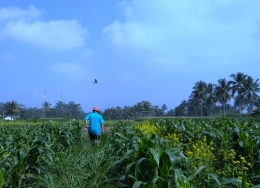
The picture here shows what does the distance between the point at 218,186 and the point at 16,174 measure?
3.30 meters

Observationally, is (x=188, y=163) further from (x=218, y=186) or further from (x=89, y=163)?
(x=89, y=163)

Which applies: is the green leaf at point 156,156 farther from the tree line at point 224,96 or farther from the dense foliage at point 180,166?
the tree line at point 224,96

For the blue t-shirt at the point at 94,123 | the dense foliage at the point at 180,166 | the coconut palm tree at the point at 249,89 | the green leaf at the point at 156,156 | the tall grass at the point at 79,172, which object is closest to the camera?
the dense foliage at the point at 180,166

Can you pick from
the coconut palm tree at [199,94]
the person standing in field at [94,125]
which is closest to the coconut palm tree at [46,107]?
the coconut palm tree at [199,94]

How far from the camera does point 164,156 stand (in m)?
4.00

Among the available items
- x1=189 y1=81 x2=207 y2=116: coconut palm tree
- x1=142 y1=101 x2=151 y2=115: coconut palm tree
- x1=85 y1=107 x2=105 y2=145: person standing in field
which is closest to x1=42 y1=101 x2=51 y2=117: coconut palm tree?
x1=142 y1=101 x2=151 y2=115: coconut palm tree

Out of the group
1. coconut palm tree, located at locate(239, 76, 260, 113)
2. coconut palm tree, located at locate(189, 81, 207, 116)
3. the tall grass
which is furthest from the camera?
coconut palm tree, located at locate(189, 81, 207, 116)

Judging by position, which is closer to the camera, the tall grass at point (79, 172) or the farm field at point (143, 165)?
the farm field at point (143, 165)

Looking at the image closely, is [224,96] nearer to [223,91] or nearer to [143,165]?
[223,91]

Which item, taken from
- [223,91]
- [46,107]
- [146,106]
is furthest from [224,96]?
[46,107]

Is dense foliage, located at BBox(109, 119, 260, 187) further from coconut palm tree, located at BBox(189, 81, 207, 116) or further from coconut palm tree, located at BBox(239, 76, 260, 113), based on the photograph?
coconut palm tree, located at BBox(189, 81, 207, 116)

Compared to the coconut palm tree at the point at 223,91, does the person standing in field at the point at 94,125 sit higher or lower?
lower

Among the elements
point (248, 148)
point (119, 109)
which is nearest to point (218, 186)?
point (248, 148)

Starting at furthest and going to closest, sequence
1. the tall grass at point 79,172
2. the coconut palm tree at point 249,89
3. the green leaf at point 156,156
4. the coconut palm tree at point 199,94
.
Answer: the coconut palm tree at point 199,94, the coconut palm tree at point 249,89, the tall grass at point 79,172, the green leaf at point 156,156
